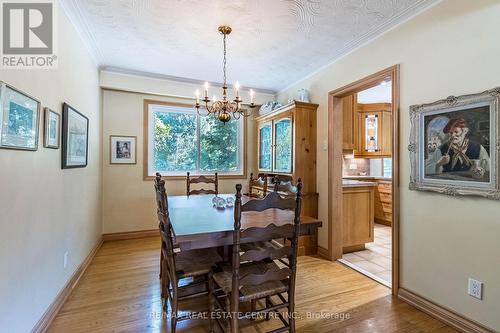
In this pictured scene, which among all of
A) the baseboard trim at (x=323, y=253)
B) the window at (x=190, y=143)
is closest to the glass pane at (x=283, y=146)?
the window at (x=190, y=143)

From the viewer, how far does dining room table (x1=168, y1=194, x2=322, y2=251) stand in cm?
145

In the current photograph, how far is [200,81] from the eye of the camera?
4.04 m

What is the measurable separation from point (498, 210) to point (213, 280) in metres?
1.97

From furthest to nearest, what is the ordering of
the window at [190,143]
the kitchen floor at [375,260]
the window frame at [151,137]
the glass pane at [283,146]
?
the window at [190,143]
the window frame at [151,137]
the glass pane at [283,146]
the kitchen floor at [375,260]

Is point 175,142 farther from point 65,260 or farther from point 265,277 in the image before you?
point 265,277

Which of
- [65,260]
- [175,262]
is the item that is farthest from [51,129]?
[175,262]

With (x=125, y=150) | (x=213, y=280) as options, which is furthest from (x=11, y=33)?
(x=125, y=150)

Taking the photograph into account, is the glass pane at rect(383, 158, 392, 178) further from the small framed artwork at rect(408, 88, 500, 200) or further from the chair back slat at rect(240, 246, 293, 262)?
the chair back slat at rect(240, 246, 293, 262)

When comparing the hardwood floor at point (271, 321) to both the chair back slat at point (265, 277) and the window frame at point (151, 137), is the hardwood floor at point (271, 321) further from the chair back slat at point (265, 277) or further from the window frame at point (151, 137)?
the window frame at point (151, 137)

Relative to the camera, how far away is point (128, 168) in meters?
3.93

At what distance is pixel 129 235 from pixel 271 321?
291 cm

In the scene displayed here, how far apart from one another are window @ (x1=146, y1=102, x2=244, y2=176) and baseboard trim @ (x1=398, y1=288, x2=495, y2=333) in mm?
3139

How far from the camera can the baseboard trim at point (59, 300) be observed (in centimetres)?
172

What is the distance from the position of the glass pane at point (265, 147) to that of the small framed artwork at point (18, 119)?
300 cm
